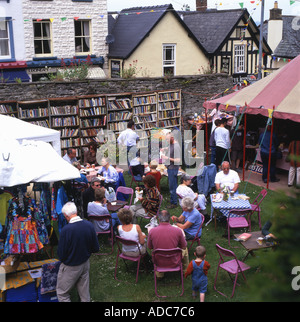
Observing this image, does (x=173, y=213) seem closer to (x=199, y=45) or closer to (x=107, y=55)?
(x=107, y=55)

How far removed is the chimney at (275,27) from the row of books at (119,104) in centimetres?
2079

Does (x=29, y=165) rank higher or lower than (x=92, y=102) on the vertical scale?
lower

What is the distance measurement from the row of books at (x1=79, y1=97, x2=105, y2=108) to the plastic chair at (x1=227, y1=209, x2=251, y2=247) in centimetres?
787

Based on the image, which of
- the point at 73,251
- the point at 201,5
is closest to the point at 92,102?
the point at 73,251

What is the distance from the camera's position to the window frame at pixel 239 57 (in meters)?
24.5

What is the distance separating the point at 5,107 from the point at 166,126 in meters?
6.33

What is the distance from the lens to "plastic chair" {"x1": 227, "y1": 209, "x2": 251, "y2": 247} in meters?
8.02

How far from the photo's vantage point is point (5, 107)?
13.3 metres

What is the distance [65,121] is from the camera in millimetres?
14320

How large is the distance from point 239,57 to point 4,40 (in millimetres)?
13130

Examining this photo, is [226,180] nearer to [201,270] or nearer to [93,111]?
[201,270]

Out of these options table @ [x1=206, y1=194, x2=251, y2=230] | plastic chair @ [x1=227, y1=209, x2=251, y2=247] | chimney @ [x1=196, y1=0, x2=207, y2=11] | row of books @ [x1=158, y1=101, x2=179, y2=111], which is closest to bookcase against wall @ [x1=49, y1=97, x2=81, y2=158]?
row of books @ [x1=158, y1=101, x2=179, y2=111]

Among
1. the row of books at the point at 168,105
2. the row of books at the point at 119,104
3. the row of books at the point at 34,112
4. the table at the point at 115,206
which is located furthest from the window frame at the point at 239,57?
the table at the point at 115,206
